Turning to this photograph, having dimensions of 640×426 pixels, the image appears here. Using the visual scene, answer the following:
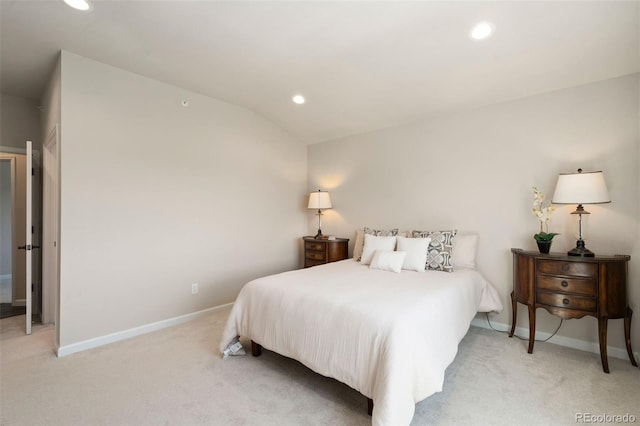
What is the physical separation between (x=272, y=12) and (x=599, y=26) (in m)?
2.39

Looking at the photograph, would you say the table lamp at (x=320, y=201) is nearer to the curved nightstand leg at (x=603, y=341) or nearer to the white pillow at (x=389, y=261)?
the white pillow at (x=389, y=261)

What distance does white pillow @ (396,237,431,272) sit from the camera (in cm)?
294

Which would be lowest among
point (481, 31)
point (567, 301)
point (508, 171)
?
point (567, 301)

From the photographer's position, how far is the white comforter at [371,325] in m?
1.54

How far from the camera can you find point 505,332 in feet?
9.88

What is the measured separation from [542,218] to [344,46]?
7.94 feet

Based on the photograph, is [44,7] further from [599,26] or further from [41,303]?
[599,26]

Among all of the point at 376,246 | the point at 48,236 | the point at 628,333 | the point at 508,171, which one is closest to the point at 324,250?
the point at 376,246

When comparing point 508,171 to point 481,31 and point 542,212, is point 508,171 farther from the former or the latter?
point 481,31

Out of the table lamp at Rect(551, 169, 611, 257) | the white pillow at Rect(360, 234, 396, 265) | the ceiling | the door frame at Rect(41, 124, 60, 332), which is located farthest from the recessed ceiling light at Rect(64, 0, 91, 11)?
the table lamp at Rect(551, 169, 611, 257)

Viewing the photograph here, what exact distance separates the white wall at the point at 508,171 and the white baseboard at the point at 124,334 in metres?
2.50

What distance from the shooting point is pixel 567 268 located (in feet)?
7.77

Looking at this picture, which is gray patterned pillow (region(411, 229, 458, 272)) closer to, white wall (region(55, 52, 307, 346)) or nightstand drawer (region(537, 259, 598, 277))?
nightstand drawer (region(537, 259, 598, 277))

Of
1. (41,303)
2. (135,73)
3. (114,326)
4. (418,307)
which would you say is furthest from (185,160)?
(418,307)
